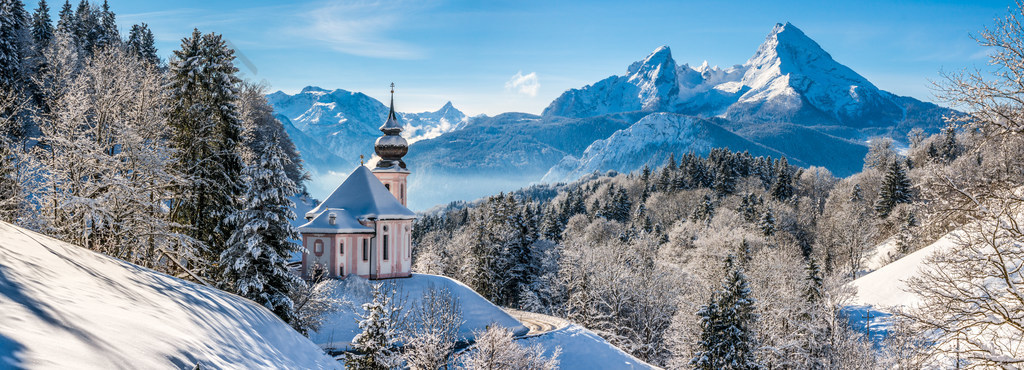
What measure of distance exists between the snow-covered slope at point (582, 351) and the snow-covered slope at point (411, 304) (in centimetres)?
268

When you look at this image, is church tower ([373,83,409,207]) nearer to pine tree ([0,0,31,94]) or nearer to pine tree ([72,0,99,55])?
pine tree ([0,0,31,94])

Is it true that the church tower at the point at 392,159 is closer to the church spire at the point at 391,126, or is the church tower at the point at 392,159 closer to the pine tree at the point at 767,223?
the church spire at the point at 391,126

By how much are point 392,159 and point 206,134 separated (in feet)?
64.0

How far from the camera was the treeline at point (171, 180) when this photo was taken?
17000 mm

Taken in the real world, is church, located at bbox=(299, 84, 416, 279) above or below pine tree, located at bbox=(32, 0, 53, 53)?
below

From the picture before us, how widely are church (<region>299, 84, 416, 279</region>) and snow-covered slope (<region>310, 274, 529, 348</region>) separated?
3.26ft

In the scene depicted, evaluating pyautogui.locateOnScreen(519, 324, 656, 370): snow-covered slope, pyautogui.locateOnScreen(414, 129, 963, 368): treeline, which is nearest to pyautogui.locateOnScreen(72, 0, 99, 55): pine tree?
pyautogui.locateOnScreen(414, 129, 963, 368): treeline

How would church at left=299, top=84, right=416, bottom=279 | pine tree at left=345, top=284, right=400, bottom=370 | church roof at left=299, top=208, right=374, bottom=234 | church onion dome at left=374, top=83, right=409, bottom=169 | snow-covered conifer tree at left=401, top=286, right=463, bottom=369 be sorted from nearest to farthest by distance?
pine tree at left=345, top=284, right=400, bottom=370, snow-covered conifer tree at left=401, top=286, right=463, bottom=369, church roof at left=299, top=208, right=374, bottom=234, church at left=299, top=84, right=416, bottom=279, church onion dome at left=374, top=83, right=409, bottom=169

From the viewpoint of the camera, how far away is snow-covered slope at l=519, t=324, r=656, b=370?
29047 millimetres

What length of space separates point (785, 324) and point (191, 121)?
37.8 metres

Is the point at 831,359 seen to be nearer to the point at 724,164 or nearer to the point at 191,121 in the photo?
the point at 191,121

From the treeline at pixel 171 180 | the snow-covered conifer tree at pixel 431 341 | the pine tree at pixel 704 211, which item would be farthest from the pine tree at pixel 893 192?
the treeline at pixel 171 180

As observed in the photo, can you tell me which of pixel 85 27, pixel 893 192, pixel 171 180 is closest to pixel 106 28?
pixel 85 27

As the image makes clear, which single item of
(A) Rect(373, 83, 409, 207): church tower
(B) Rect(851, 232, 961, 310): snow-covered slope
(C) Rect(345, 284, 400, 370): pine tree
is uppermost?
(A) Rect(373, 83, 409, 207): church tower
